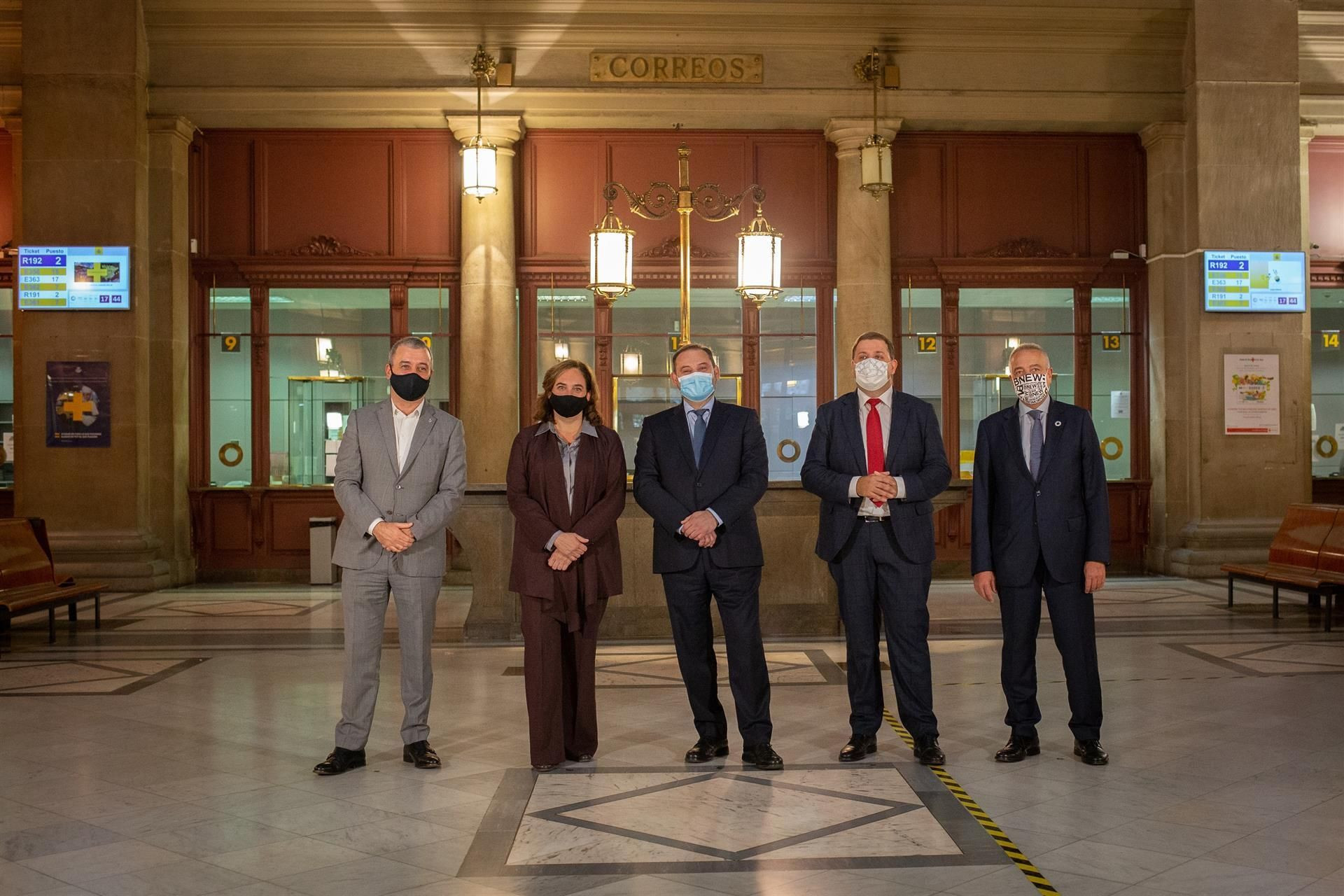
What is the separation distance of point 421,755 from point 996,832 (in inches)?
101

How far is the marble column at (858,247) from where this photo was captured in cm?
1432

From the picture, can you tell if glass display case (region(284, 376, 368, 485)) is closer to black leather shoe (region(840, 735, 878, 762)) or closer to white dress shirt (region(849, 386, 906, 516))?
white dress shirt (region(849, 386, 906, 516))

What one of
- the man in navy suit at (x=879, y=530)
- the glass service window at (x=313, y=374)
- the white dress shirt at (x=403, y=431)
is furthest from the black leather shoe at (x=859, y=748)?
the glass service window at (x=313, y=374)

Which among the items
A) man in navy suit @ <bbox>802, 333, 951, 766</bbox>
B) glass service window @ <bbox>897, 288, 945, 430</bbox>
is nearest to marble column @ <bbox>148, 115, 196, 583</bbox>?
glass service window @ <bbox>897, 288, 945, 430</bbox>

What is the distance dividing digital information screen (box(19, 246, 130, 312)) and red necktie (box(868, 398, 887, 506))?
10142 millimetres

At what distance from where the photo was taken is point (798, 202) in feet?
48.7

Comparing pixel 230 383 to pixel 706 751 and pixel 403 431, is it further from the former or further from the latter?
pixel 706 751

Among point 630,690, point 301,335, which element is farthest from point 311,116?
point 630,690

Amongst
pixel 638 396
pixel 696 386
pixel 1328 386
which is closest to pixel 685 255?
pixel 696 386

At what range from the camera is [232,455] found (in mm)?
14711

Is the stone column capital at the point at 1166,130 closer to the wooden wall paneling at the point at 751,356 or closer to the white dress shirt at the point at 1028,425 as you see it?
the wooden wall paneling at the point at 751,356

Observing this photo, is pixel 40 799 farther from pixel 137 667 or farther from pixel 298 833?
pixel 137 667

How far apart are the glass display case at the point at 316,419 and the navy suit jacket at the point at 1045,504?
32.7 ft

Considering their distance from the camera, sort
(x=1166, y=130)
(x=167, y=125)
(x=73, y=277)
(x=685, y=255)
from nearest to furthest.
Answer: (x=685, y=255) < (x=73, y=277) < (x=167, y=125) < (x=1166, y=130)
